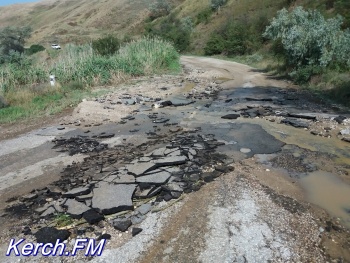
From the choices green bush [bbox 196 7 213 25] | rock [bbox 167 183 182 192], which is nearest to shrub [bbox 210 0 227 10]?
green bush [bbox 196 7 213 25]

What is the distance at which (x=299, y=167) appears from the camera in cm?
547

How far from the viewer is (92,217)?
3.97m

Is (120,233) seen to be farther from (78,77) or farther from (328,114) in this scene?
(78,77)

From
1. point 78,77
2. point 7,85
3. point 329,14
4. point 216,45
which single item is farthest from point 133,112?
point 216,45

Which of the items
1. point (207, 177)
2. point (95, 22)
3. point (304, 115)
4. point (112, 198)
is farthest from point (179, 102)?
point (95, 22)

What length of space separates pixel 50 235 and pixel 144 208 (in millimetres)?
1177

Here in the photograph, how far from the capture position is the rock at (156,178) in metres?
4.79

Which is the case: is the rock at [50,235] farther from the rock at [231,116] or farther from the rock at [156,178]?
the rock at [231,116]

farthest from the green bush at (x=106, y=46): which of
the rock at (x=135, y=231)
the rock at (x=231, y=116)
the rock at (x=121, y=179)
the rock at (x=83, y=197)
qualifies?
the rock at (x=135, y=231)

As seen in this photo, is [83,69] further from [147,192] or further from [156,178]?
[147,192]

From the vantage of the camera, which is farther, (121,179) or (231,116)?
(231,116)

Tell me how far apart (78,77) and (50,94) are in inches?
74.6

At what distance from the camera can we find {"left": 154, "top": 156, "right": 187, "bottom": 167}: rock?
536 cm

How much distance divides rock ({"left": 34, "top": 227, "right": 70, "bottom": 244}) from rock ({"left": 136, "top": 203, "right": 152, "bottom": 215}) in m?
0.91
